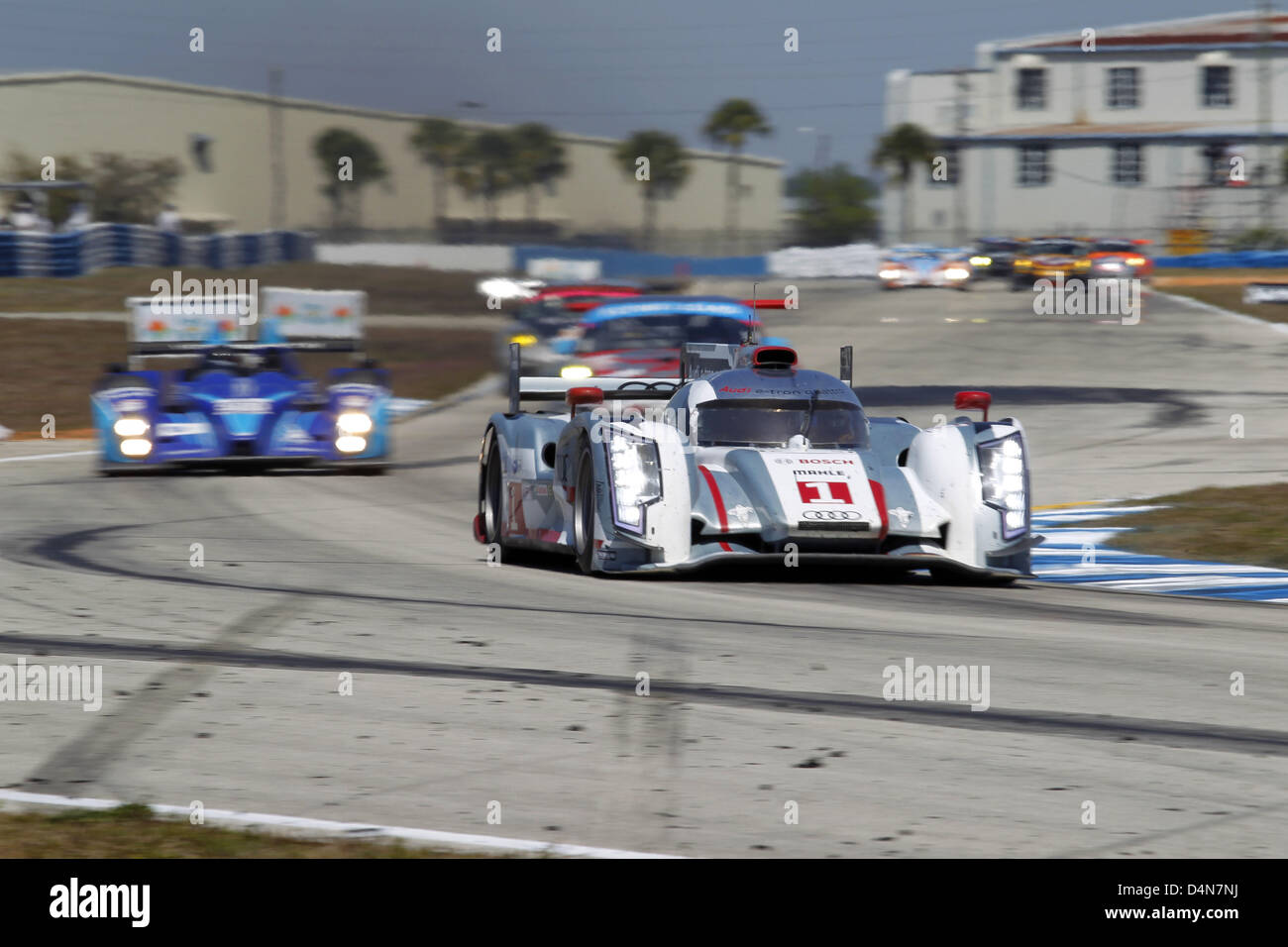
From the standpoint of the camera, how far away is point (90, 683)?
6320mm

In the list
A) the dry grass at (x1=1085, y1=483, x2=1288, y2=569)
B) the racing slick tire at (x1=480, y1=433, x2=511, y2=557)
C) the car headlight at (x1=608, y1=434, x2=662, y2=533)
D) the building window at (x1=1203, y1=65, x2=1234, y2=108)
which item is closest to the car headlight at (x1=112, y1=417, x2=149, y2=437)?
the racing slick tire at (x1=480, y1=433, x2=511, y2=557)

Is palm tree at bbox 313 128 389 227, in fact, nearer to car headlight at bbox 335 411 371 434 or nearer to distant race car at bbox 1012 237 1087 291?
distant race car at bbox 1012 237 1087 291

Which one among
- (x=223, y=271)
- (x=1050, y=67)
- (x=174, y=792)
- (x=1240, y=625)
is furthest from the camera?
(x=1050, y=67)

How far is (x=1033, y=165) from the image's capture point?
74625mm

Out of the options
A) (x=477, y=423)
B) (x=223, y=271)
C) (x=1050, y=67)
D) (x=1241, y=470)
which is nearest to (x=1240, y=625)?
(x=1241, y=470)

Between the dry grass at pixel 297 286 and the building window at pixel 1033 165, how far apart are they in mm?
36947

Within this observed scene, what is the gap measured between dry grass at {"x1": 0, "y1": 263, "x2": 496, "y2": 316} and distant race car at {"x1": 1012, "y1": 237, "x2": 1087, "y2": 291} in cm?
1448

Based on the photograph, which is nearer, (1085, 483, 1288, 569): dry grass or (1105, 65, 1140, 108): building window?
(1085, 483, 1288, 569): dry grass

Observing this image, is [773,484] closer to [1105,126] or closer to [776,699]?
[776,699]

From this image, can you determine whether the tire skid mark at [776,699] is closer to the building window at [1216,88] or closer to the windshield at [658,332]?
the windshield at [658,332]

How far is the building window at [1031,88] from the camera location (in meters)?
75.8

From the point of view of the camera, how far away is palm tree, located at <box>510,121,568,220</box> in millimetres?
44156

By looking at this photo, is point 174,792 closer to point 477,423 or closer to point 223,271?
point 477,423
